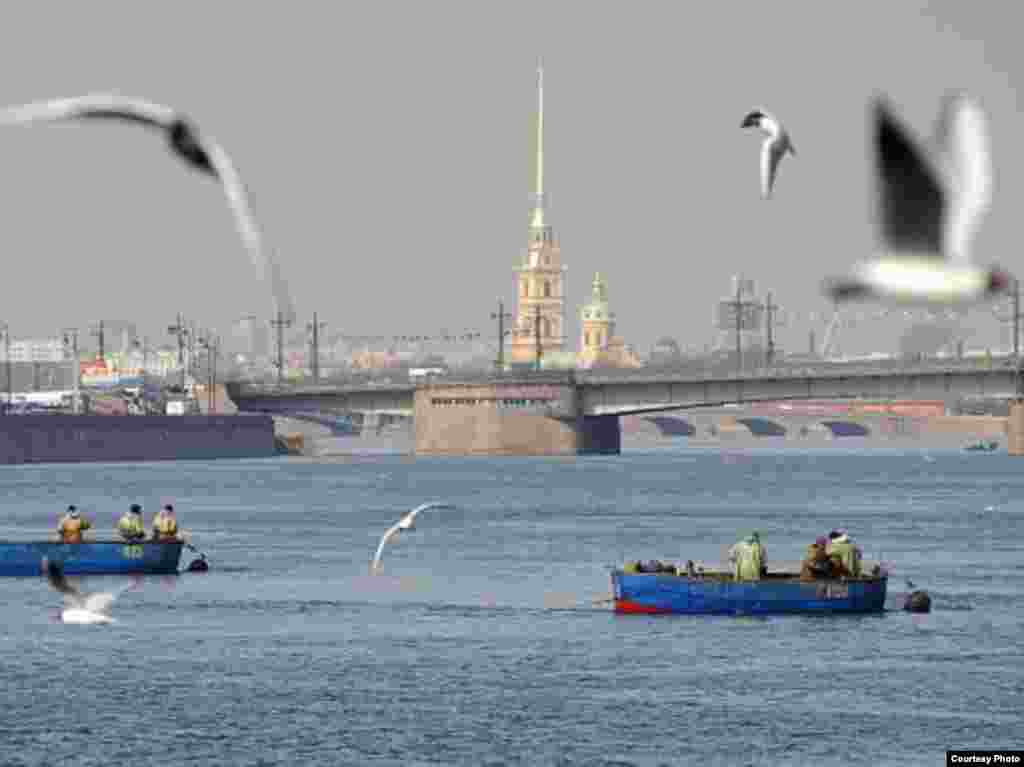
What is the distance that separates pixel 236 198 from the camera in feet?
18.8

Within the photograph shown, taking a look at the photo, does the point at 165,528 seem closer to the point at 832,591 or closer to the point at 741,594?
the point at 741,594

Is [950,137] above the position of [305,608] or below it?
above

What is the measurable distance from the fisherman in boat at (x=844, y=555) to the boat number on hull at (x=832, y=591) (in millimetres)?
769

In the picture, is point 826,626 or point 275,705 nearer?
point 275,705

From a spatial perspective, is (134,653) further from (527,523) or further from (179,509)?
(179,509)

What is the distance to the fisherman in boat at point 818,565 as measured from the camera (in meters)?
81.5

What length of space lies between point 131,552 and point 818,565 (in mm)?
34248

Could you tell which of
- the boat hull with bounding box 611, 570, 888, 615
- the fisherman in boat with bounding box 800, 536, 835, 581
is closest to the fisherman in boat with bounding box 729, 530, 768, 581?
the boat hull with bounding box 611, 570, 888, 615

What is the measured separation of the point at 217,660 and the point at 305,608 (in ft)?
66.1

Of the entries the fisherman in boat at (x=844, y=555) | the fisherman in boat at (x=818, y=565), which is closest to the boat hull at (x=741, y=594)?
the fisherman in boat at (x=818, y=565)

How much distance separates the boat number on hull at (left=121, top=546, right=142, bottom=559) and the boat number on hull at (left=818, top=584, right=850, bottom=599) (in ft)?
113

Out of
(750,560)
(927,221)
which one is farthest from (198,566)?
(927,221)

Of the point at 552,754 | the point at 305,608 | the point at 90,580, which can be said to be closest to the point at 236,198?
the point at 552,754

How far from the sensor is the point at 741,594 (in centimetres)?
8156
